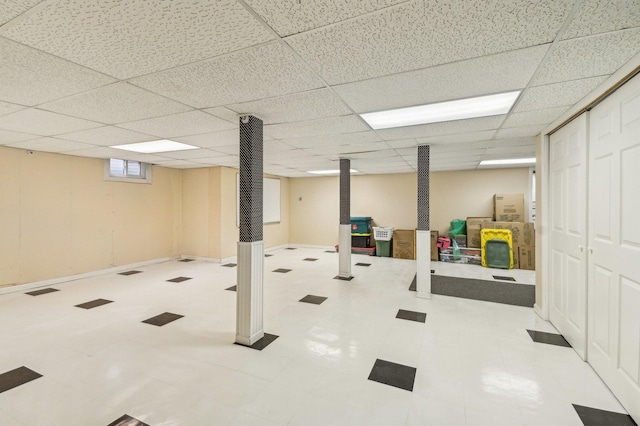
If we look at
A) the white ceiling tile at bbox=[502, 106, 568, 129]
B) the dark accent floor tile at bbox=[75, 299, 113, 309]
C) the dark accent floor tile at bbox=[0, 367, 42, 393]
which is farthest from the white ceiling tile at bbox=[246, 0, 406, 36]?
the dark accent floor tile at bbox=[75, 299, 113, 309]

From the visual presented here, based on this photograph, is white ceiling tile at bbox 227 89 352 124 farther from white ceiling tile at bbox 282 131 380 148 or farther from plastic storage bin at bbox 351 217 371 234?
plastic storage bin at bbox 351 217 371 234

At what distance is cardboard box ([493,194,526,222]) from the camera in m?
6.59

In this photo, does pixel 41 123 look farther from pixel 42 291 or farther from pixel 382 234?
pixel 382 234

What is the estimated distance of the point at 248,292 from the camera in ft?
9.01

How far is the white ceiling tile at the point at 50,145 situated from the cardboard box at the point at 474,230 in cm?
785

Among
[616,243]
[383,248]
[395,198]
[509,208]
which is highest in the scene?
[395,198]

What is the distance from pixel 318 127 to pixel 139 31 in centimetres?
203

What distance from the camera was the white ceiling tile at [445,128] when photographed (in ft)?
9.85

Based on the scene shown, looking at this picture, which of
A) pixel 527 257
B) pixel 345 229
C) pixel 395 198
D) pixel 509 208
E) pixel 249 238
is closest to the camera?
pixel 249 238

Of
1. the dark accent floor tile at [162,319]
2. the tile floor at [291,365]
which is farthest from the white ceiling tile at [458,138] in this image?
the dark accent floor tile at [162,319]

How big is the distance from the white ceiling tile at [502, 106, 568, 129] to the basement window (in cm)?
683

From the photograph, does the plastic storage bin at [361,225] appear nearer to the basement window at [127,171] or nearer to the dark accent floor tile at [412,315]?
the dark accent floor tile at [412,315]

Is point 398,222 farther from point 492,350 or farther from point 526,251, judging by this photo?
point 492,350

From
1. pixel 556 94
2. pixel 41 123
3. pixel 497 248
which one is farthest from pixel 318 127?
pixel 497 248
